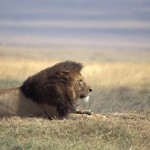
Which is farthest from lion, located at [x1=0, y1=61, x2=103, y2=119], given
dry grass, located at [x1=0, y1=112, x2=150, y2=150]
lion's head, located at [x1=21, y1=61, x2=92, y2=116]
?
dry grass, located at [x1=0, y1=112, x2=150, y2=150]

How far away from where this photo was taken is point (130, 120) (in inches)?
388

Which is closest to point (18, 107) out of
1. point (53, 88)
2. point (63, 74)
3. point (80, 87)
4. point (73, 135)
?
point (53, 88)

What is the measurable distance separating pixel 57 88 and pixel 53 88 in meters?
0.05

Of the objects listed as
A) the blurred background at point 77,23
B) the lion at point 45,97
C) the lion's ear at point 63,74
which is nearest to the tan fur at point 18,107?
the lion at point 45,97

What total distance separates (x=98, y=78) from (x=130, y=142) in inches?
691

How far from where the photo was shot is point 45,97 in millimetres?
9922

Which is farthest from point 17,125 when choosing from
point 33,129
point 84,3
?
point 84,3

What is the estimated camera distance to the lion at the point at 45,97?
9930 millimetres

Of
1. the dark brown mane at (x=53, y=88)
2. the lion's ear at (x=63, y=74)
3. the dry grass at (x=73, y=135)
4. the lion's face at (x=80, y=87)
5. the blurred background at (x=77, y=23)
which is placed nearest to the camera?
the dry grass at (x=73, y=135)

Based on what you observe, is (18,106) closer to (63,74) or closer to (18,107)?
(18,107)

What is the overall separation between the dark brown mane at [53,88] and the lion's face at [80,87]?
105mm

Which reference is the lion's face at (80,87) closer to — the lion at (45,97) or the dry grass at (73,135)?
the lion at (45,97)

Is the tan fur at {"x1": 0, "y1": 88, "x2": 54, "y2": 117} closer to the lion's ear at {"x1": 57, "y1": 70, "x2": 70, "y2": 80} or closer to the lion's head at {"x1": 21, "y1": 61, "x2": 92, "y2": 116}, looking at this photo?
the lion's head at {"x1": 21, "y1": 61, "x2": 92, "y2": 116}

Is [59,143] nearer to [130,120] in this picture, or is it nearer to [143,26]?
[130,120]
